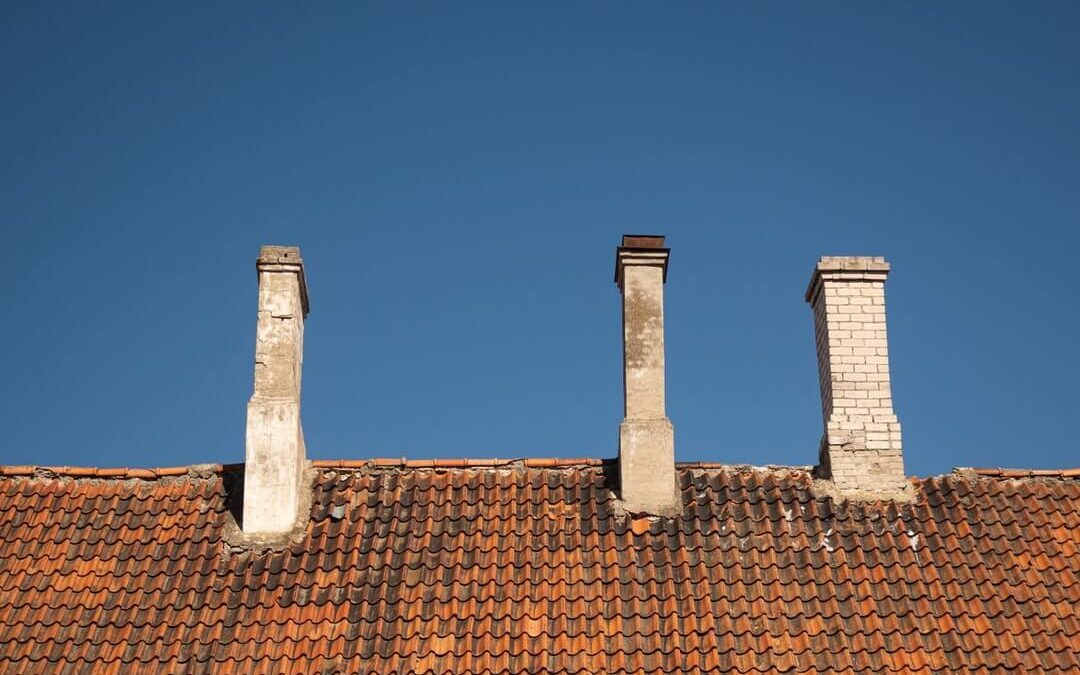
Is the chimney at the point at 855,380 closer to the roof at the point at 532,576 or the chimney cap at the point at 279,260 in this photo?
the roof at the point at 532,576

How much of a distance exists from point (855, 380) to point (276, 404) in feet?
16.2

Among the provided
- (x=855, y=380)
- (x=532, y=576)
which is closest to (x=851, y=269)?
(x=855, y=380)

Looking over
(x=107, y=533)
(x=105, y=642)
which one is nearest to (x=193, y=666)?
(x=105, y=642)

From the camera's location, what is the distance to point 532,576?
37.8ft

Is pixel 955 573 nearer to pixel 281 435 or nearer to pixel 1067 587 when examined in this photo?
pixel 1067 587

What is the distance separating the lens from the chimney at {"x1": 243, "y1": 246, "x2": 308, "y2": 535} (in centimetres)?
1219

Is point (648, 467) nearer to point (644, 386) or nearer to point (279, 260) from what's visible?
point (644, 386)

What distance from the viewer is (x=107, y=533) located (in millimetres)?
12156

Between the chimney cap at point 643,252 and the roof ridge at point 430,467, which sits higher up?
the chimney cap at point 643,252

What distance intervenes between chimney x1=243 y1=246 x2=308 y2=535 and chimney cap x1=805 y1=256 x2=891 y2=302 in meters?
4.58

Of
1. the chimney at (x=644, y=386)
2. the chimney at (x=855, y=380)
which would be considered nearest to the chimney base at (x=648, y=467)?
the chimney at (x=644, y=386)

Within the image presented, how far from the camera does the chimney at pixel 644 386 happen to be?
12.4 m

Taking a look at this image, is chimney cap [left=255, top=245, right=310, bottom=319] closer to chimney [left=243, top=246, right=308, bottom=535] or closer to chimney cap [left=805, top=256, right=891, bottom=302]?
chimney [left=243, top=246, right=308, bottom=535]

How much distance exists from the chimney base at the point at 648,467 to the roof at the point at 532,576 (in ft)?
0.50
